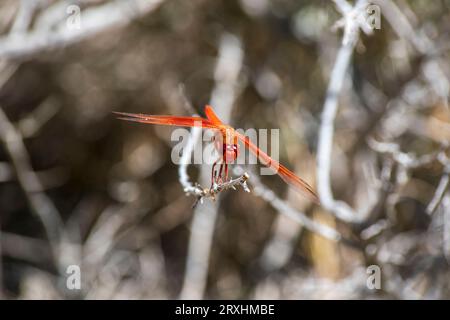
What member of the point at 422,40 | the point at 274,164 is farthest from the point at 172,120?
the point at 422,40

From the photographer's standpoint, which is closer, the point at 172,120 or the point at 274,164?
the point at 172,120

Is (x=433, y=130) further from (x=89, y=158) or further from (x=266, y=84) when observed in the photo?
(x=89, y=158)

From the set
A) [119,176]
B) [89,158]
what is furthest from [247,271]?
[89,158]

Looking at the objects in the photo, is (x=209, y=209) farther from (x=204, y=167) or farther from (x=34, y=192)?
(x=34, y=192)

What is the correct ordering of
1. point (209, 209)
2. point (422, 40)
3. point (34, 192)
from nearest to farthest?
point (422, 40) → point (209, 209) → point (34, 192)

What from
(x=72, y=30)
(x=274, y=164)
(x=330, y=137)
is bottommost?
(x=274, y=164)

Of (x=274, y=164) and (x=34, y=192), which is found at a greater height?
(x=34, y=192)

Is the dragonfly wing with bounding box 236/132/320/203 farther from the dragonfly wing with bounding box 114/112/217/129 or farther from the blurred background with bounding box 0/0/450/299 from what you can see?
the blurred background with bounding box 0/0/450/299
